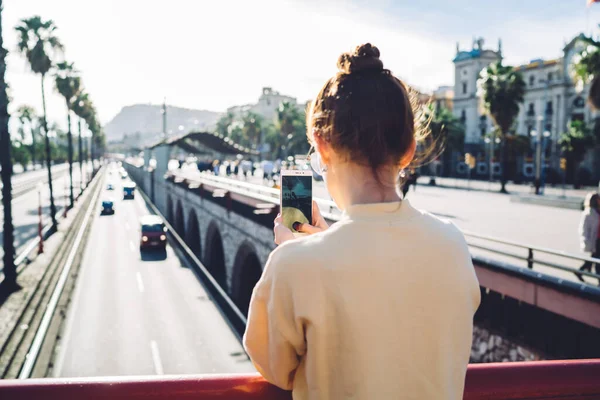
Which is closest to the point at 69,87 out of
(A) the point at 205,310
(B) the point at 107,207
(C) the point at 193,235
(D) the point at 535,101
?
(B) the point at 107,207

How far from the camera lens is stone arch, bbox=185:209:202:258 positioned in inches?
1456

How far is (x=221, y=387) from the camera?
1.76 m

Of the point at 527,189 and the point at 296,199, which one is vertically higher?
the point at 296,199

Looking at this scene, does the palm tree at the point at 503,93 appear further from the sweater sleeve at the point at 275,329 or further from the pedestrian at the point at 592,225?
the sweater sleeve at the point at 275,329

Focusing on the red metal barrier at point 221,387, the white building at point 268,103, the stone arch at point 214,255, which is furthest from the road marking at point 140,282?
the white building at point 268,103

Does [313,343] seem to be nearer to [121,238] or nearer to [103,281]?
[103,281]

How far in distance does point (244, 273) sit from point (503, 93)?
85.9ft

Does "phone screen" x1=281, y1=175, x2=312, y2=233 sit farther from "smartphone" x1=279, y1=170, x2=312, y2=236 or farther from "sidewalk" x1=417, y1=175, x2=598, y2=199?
"sidewalk" x1=417, y1=175, x2=598, y2=199

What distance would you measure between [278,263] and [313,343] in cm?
23

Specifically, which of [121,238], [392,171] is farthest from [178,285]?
[392,171]

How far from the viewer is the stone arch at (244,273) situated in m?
21.8

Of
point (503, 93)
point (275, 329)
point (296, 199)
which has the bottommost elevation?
point (275, 329)

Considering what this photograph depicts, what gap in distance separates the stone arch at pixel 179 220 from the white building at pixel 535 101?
28.0 m

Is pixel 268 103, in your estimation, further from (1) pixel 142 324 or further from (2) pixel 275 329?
(2) pixel 275 329
